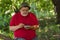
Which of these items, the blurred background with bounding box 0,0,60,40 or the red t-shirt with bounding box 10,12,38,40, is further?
the blurred background with bounding box 0,0,60,40

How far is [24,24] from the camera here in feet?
15.4

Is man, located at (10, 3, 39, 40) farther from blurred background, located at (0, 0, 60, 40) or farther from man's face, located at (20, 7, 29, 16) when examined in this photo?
blurred background, located at (0, 0, 60, 40)

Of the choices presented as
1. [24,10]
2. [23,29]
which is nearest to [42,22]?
[23,29]

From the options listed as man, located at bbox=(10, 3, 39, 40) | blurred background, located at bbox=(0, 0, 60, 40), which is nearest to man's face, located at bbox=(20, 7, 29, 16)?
man, located at bbox=(10, 3, 39, 40)

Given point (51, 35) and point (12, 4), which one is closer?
point (12, 4)

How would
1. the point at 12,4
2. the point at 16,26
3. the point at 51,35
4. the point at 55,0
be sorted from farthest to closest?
1. the point at 55,0
2. the point at 51,35
3. the point at 12,4
4. the point at 16,26

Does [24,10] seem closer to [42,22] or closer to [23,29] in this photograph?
[23,29]

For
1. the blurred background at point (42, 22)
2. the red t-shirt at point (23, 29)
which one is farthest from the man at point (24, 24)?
the blurred background at point (42, 22)

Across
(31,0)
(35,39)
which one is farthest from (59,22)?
(35,39)

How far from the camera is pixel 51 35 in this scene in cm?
848

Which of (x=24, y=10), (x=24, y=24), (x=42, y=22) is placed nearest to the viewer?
(x=24, y=10)

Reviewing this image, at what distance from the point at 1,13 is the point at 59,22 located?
143 inches

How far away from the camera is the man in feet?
15.2

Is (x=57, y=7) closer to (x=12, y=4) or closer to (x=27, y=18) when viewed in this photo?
(x=12, y=4)
